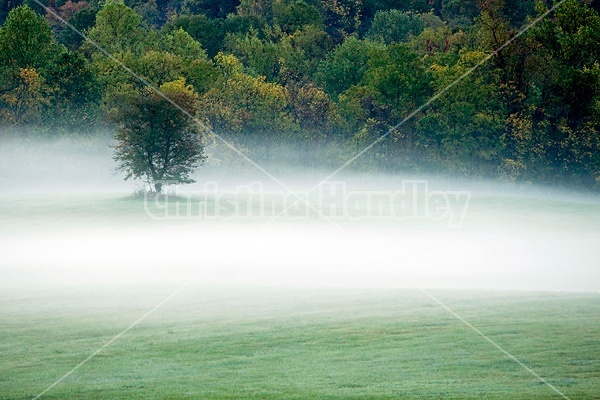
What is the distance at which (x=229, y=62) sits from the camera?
317 ft

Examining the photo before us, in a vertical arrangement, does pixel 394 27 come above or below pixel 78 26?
above

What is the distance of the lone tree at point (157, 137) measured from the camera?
5434 cm

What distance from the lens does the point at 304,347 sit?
19.0 metres

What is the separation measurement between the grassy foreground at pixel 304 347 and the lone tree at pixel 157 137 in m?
29.1

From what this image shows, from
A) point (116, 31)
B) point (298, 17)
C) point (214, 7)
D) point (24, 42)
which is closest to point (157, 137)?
point (24, 42)

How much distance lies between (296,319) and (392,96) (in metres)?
67.7

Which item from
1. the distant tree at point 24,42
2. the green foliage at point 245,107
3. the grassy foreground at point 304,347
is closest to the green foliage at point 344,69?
the green foliage at point 245,107

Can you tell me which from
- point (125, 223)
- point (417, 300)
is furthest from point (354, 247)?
point (417, 300)

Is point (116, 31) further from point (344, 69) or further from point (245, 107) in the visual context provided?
point (245, 107)

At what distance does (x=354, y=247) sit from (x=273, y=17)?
88682mm

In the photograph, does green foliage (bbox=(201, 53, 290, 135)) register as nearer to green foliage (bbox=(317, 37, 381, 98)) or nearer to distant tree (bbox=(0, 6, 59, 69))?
green foliage (bbox=(317, 37, 381, 98))

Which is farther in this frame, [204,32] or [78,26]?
[204,32]

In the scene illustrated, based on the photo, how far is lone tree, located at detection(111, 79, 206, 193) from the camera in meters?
54.3

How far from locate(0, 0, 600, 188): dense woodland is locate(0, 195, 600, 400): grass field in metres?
38.0
